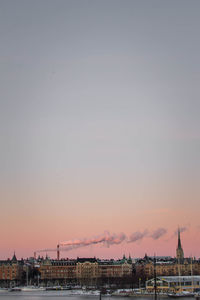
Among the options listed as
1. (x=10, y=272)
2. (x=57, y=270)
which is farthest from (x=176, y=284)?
(x=10, y=272)

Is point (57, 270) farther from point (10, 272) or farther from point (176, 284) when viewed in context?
point (176, 284)

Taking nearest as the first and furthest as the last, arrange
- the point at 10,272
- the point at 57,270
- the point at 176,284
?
the point at 176,284, the point at 10,272, the point at 57,270

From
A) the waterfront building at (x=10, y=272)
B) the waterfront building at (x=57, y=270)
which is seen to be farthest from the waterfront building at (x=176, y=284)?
the waterfront building at (x=10, y=272)

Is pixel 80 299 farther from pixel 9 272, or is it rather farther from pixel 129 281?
pixel 9 272

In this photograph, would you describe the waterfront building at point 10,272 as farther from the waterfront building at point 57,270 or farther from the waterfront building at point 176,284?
the waterfront building at point 176,284

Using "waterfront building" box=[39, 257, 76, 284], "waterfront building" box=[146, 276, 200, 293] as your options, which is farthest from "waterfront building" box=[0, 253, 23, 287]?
"waterfront building" box=[146, 276, 200, 293]

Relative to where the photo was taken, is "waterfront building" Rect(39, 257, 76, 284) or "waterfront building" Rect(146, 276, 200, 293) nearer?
"waterfront building" Rect(146, 276, 200, 293)

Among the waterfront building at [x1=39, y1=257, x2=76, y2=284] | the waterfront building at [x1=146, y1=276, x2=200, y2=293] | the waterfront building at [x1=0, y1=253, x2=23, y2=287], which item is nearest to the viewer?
the waterfront building at [x1=146, y1=276, x2=200, y2=293]

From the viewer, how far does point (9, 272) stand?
165 metres

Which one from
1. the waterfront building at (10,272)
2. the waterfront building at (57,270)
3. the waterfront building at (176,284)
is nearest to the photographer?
the waterfront building at (176,284)

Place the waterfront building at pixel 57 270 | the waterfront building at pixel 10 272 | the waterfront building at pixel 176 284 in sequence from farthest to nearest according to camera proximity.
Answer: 1. the waterfront building at pixel 57 270
2. the waterfront building at pixel 10 272
3. the waterfront building at pixel 176 284

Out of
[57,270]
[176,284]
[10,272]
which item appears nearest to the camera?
[176,284]

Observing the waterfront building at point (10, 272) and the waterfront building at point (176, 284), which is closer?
the waterfront building at point (176, 284)

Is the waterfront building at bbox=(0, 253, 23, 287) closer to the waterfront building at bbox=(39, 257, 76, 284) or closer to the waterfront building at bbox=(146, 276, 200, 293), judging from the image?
the waterfront building at bbox=(39, 257, 76, 284)
